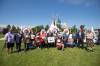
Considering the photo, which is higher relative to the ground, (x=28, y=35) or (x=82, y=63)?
(x=28, y=35)

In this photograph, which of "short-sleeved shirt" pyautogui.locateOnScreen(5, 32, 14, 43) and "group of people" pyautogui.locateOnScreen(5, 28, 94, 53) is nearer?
"short-sleeved shirt" pyautogui.locateOnScreen(5, 32, 14, 43)

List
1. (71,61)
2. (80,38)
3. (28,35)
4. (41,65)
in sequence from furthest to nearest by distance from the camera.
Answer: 1. (80,38)
2. (28,35)
3. (71,61)
4. (41,65)

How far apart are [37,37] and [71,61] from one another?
4.86 meters

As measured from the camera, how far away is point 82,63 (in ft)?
24.5

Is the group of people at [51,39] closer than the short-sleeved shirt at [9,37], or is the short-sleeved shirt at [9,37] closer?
the short-sleeved shirt at [9,37]

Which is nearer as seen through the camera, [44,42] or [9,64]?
[9,64]

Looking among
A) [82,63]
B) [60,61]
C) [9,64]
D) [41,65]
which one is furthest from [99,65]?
[9,64]

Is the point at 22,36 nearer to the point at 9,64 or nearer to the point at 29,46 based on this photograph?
the point at 29,46

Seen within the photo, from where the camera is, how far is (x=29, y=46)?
39.8 ft

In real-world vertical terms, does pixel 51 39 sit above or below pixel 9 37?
below

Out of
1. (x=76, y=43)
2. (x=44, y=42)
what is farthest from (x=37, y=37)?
(x=76, y=43)

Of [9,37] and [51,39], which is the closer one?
[9,37]

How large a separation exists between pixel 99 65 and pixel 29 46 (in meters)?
6.25

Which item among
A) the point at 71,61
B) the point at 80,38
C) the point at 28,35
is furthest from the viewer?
the point at 80,38
